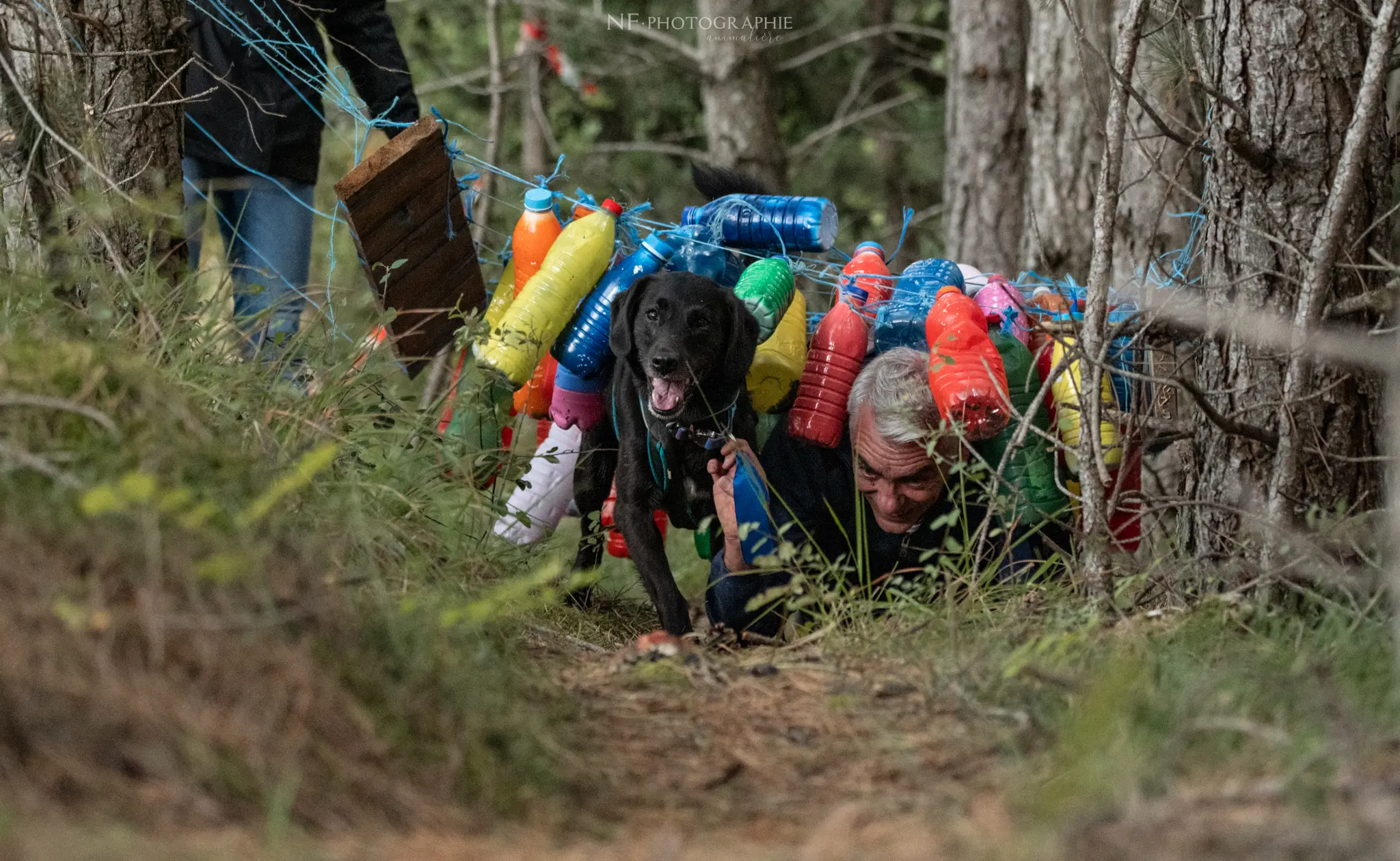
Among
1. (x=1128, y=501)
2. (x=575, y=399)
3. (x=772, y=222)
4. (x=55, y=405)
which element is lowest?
(x=1128, y=501)

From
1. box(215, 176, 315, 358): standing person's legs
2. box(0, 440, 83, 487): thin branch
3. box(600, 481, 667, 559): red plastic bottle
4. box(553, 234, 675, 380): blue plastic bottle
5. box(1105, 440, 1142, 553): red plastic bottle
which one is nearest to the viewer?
box(0, 440, 83, 487): thin branch

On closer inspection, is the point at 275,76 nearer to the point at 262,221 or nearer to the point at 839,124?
the point at 262,221

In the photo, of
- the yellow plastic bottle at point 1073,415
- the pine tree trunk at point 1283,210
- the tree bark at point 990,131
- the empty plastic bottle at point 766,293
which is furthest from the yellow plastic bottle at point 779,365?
the tree bark at point 990,131

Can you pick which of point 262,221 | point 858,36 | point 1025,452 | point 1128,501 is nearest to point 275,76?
point 262,221

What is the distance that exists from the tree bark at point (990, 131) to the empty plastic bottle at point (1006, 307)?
154 inches

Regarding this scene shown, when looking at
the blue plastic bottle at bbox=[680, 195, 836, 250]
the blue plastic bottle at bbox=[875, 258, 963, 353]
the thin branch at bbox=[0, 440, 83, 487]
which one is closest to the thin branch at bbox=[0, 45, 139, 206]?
the thin branch at bbox=[0, 440, 83, 487]

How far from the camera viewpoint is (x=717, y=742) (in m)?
2.68

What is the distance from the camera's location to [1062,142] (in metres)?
7.07

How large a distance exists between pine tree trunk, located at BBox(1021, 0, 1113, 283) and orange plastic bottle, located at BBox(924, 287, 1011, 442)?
307 cm

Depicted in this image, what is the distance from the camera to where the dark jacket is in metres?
4.74

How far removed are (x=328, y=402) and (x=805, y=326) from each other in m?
1.73

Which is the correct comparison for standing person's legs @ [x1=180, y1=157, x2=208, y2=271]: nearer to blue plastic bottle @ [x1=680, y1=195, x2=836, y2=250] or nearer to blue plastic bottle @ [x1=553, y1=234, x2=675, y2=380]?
blue plastic bottle @ [x1=553, y1=234, x2=675, y2=380]

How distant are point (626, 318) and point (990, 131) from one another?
4859mm

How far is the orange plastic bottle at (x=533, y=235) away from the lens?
14.7 ft
